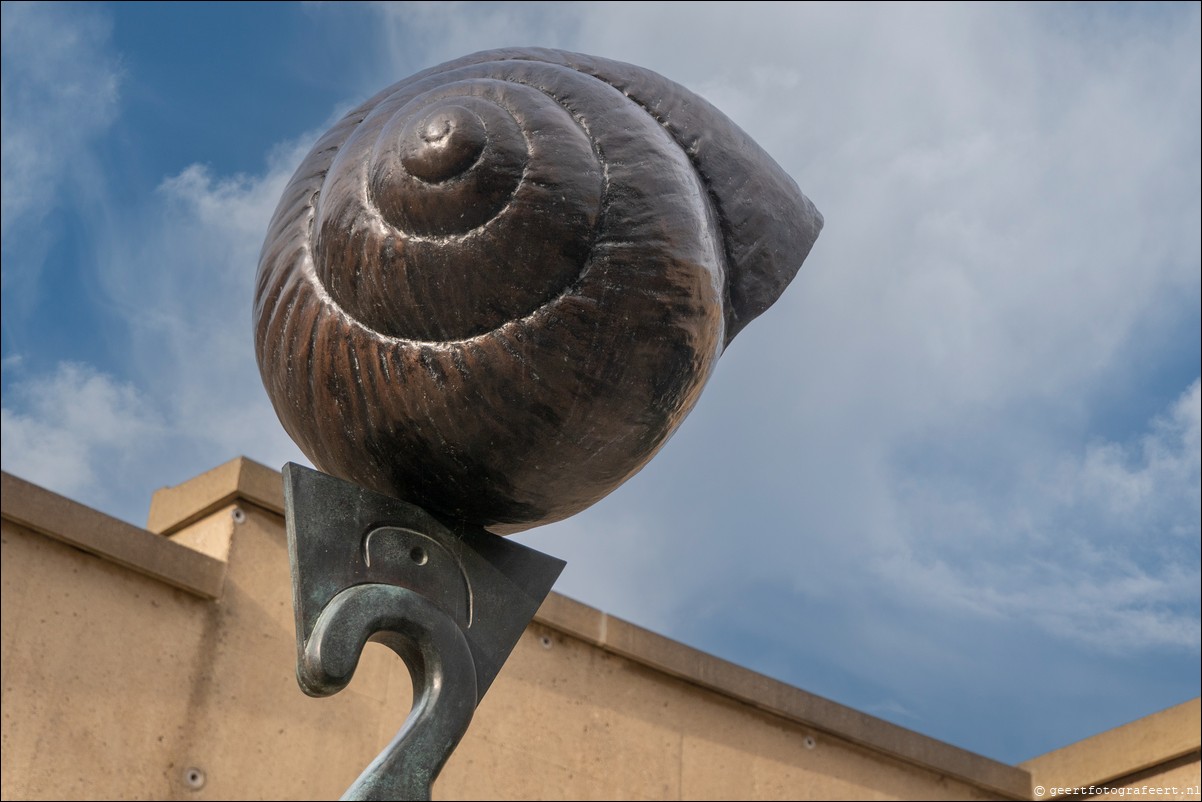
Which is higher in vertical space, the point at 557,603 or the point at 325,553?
the point at 557,603

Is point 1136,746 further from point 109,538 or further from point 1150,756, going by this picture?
point 109,538

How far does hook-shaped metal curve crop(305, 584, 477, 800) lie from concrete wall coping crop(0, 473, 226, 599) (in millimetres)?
3047

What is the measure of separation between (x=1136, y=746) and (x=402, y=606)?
4.04 meters

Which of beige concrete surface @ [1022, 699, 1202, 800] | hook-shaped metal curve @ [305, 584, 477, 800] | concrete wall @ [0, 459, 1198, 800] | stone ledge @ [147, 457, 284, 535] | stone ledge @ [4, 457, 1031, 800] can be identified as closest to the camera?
hook-shaped metal curve @ [305, 584, 477, 800]

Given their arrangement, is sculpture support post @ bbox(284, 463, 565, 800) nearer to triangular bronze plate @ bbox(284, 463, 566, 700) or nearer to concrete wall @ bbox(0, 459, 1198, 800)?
triangular bronze plate @ bbox(284, 463, 566, 700)

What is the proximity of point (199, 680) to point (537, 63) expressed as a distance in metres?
3.23

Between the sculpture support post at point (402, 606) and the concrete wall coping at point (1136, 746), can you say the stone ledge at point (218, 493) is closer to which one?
the concrete wall coping at point (1136, 746)

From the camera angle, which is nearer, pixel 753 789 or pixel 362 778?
pixel 362 778

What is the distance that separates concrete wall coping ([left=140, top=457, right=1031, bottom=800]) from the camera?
168 inches

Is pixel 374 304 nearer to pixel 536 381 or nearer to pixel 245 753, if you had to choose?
pixel 536 381

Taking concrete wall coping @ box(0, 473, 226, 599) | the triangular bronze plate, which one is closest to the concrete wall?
concrete wall coping @ box(0, 473, 226, 599)

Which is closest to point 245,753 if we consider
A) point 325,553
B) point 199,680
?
point 199,680

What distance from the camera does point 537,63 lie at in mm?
1207

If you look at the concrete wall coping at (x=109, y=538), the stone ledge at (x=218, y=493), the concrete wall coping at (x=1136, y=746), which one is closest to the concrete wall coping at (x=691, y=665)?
the stone ledge at (x=218, y=493)
